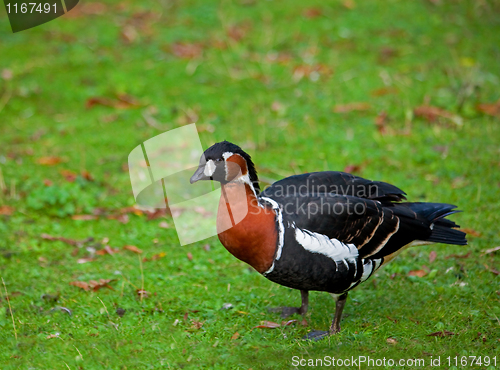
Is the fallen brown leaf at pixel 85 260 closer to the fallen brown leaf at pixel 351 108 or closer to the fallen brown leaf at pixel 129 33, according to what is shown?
the fallen brown leaf at pixel 351 108

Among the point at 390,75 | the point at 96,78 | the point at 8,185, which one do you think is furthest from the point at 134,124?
the point at 390,75

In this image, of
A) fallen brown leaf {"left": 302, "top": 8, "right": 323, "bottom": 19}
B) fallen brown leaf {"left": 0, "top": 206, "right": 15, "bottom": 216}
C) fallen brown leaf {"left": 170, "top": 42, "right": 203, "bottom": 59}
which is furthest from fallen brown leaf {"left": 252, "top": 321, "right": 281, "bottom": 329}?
fallen brown leaf {"left": 302, "top": 8, "right": 323, "bottom": 19}

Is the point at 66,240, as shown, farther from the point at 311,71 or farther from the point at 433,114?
the point at 311,71

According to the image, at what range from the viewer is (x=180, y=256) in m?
5.29

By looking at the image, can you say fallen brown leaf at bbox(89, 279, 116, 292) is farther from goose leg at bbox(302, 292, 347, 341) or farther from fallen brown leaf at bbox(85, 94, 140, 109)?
fallen brown leaf at bbox(85, 94, 140, 109)

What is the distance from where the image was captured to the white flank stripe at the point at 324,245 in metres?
3.88

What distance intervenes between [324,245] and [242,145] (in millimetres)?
3492

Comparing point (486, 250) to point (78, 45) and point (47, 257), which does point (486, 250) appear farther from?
point (78, 45)

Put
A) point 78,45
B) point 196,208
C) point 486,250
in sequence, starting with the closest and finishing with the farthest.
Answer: point 486,250
point 196,208
point 78,45

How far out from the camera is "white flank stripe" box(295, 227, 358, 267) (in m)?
3.88

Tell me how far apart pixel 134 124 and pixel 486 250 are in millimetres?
5000

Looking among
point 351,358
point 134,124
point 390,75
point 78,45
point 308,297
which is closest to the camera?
point 351,358

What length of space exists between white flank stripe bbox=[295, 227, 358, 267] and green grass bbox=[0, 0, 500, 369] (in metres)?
0.61

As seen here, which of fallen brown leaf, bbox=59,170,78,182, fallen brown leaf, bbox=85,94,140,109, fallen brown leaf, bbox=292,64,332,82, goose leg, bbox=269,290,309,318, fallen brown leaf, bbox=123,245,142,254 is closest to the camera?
goose leg, bbox=269,290,309,318
